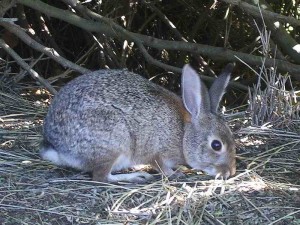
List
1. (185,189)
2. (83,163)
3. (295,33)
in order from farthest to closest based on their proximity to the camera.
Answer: (295,33) < (83,163) < (185,189)

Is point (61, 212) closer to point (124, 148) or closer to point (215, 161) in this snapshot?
point (124, 148)

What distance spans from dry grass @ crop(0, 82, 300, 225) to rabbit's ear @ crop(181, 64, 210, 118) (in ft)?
1.41

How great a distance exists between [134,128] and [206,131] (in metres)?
0.51

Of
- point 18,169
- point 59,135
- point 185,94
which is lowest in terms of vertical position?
point 18,169

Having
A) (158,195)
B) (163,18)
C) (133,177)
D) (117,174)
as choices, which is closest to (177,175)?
(133,177)

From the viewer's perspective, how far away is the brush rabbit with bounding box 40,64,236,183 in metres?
4.58

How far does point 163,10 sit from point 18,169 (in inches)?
156

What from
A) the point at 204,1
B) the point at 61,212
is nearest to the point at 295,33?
the point at 204,1

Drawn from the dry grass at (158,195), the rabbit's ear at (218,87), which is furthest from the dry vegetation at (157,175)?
the rabbit's ear at (218,87)

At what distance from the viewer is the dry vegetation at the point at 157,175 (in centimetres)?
407

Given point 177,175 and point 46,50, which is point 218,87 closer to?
point 177,175

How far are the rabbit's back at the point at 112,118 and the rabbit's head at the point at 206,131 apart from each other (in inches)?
3.9

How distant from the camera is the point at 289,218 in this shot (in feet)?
13.2

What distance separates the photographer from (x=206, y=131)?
4.84 meters
